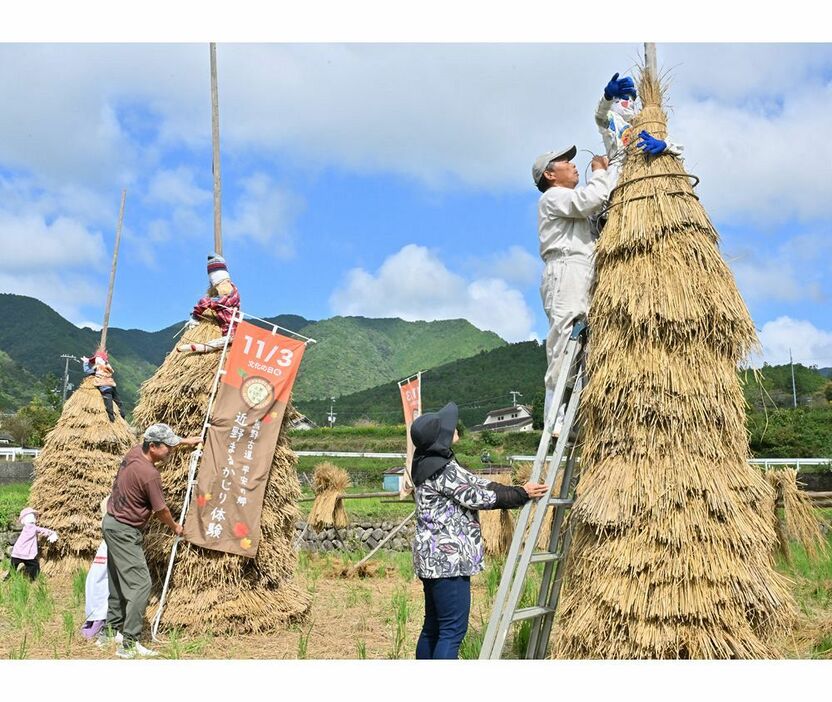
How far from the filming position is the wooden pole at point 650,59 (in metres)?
4.48

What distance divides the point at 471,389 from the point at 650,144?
67.8 meters

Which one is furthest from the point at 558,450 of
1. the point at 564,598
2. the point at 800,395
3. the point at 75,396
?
the point at 800,395

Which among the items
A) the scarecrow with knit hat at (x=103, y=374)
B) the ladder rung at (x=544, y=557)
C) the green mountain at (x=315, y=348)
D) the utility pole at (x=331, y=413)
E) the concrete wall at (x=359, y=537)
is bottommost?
the concrete wall at (x=359, y=537)

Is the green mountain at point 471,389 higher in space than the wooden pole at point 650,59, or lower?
higher

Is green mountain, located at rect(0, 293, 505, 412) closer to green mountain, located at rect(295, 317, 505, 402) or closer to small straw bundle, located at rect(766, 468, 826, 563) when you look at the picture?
green mountain, located at rect(295, 317, 505, 402)

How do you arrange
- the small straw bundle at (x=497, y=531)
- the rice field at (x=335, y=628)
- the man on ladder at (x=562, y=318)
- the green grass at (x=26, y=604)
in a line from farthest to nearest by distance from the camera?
1. the small straw bundle at (x=497, y=531)
2. the green grass at (x=26, y=604)
3. the rice field at (x=335, y=628)
4. the man on ladder at (x=562, y=318)

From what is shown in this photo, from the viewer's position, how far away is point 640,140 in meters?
4.32

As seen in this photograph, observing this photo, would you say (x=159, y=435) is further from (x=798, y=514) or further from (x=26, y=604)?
(x=798, y=514)

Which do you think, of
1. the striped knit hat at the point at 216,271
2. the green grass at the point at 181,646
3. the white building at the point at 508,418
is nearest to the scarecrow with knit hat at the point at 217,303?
the striped knit hat at the point at 216,271

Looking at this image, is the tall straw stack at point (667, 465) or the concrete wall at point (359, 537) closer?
the tall straw stack at point (667, 465)

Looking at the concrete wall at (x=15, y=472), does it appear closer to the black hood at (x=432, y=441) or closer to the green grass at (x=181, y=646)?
the green grass at (x=181, y=646)

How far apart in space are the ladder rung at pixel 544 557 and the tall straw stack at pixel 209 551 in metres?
3.67

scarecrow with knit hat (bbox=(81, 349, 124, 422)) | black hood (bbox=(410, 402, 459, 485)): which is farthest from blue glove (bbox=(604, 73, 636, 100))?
scarecrow with knit hat (bbox=(81, 349, 124, 422))

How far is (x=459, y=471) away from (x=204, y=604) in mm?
3722
